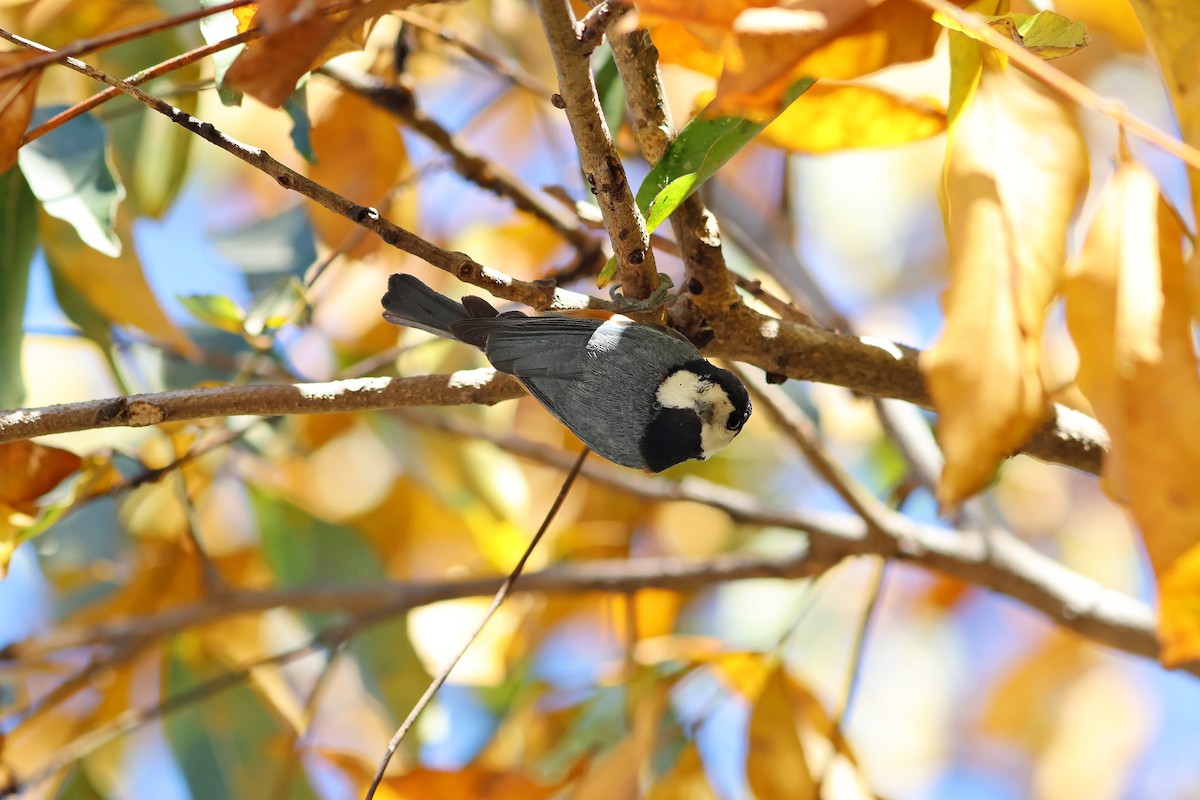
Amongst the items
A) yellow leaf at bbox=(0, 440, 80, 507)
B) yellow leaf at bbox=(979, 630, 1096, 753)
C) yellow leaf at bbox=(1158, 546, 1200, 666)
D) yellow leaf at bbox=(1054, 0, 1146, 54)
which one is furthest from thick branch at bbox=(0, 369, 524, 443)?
yellow leaf at bbox=(979, 630, 1096, 753)

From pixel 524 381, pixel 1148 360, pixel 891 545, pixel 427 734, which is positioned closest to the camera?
pixel 1148 360

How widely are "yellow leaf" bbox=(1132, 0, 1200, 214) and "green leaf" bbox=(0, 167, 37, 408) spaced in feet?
3.25

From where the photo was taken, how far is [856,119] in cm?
94

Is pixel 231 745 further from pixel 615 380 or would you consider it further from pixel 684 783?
pixel 615 380

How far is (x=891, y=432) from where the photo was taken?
5.11ft

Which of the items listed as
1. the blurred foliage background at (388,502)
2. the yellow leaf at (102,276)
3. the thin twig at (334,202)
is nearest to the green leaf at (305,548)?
the blurred foliage background at (388,502)

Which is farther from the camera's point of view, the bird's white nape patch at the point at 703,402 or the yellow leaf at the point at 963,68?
the bird's white nape patch at the point at 703,402

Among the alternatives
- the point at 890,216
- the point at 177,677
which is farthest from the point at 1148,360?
the point at 890,216

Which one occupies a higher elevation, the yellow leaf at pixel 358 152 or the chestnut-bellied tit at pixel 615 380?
the yellow leaf at pixel 358 152

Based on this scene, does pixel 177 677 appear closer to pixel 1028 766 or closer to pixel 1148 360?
pixel 1148 360

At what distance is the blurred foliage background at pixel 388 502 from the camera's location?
3.67 feet

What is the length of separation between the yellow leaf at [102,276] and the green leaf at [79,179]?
19cm

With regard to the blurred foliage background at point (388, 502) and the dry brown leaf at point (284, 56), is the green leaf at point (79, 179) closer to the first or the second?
the blurred foliage background at point (388, 502)

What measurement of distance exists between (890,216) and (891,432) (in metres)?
1.37
